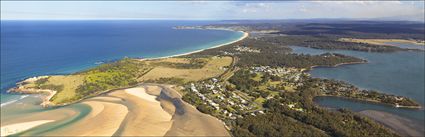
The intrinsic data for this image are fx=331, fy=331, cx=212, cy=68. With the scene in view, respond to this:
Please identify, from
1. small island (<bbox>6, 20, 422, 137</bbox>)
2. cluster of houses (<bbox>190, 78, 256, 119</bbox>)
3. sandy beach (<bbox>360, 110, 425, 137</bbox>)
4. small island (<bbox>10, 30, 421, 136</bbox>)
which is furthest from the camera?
cluster of houses (<bbox>190, 78, 256, 119</bbox>)

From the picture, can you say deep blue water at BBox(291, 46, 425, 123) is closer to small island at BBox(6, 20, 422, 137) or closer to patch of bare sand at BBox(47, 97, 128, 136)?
small island at BBox(6, 20, 422, 137)

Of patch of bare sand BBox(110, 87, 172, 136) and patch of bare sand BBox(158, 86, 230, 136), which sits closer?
patch of bare sand BBox(158, 86, 230, 136)

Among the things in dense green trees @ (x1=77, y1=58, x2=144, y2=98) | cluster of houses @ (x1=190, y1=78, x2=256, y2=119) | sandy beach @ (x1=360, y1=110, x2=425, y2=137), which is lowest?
sandy beach @ (x1=360, y1=110, x2=425, y2=137)

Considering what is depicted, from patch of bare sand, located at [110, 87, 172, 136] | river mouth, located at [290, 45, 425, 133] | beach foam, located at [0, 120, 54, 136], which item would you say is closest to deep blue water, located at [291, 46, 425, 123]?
river mouth, located at [290, 45, 425, 133]

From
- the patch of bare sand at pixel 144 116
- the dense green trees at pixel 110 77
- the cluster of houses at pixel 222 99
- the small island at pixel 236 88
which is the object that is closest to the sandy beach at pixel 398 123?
the small island at pixel 236 88

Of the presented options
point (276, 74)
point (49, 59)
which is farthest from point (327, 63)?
point (49, 59)

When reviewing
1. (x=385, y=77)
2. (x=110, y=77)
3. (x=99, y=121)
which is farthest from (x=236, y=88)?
(x=385, y=77)
